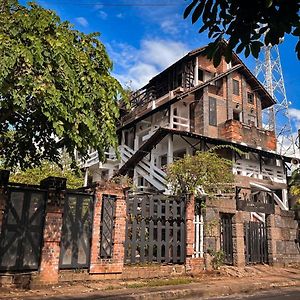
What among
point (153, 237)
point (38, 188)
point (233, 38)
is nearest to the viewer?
point (233, 38)

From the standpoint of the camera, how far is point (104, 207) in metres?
9.78

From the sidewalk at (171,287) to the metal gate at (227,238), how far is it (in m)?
0.54

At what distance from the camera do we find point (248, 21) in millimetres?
3100

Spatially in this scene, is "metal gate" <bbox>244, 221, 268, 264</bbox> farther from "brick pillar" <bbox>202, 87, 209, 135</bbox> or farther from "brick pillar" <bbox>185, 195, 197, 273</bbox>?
Result: "brick pillar" <bbox>202, 87, 209, 135</bbox>

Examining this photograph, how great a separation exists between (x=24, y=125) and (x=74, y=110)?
103 inches

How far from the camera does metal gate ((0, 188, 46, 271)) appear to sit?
329 inches

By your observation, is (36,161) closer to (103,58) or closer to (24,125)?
(24,125)

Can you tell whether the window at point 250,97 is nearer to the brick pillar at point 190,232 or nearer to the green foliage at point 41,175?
the green foliage at point 41,175

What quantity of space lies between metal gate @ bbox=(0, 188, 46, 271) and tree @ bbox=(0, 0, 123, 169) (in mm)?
1553

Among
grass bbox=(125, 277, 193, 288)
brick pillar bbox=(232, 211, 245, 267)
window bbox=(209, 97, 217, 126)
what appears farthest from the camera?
window bbox=(209, 97, 217, 126)

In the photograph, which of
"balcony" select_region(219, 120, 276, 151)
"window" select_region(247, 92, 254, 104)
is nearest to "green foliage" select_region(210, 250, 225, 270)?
"balcony" select_region(219, 120, 276, 151)

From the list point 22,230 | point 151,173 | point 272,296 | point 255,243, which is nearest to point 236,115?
point 151,173

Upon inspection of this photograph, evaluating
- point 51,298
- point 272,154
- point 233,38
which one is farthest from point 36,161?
point 272,154

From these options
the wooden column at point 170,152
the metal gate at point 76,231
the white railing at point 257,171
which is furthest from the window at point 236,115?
the metal gate at point 76,231
